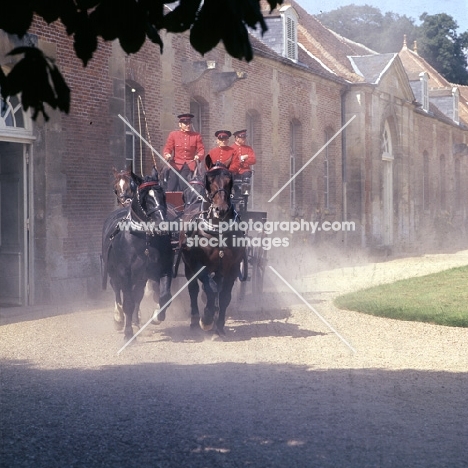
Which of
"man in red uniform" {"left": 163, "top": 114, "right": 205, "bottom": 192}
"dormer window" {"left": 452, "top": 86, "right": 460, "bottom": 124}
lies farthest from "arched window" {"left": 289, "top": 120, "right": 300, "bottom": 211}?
"dormer window" {"left": 452, "top": 86, "right": 460, "bottom": 124}

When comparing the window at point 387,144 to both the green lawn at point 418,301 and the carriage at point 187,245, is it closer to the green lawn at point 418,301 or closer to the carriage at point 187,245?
the green lawn at point 418,301

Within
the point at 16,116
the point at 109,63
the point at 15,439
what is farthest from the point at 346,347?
the point at 109,63

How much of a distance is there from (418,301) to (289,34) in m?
12.5

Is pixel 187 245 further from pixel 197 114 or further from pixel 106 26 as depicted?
pixel 197 114

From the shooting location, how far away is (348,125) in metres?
27.6

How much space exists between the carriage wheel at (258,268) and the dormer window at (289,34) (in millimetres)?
11067

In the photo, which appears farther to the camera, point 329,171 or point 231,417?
point 329,171

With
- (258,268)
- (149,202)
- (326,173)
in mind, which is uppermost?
(326,173)

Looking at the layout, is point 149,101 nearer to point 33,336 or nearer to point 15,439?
point 33,336

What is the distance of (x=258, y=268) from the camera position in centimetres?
1365

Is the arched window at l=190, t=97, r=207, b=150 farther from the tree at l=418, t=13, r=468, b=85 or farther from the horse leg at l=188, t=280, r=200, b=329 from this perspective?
the tree at l=418, t=13, r=468, b=85

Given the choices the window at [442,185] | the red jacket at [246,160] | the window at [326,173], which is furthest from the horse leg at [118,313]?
the window at [442,185]

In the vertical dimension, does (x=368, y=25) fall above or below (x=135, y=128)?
above

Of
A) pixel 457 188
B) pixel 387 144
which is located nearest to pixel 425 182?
pixel 457 188
